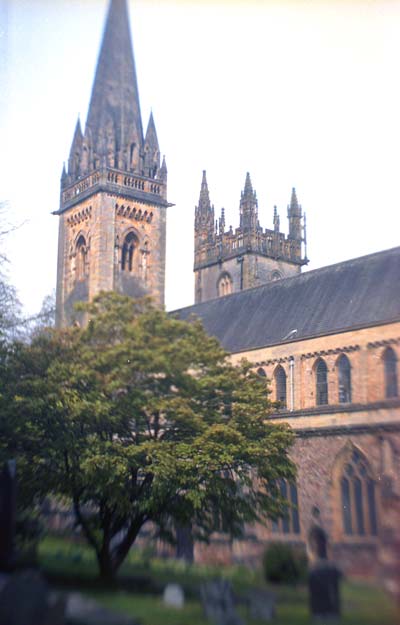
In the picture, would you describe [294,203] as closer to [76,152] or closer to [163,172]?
[163,172]

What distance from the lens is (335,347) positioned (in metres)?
25.0

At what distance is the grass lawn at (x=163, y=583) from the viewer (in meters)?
5.21

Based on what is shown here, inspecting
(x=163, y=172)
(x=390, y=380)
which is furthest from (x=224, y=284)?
(x=390, y=380)

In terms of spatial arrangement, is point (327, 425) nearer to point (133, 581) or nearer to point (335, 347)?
point (335, 347)

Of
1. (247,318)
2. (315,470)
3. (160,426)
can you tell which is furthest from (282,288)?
(160,426)

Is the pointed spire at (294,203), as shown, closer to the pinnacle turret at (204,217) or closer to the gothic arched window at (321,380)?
the pinnacle turret at (204,217)

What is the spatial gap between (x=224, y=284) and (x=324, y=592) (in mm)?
46612

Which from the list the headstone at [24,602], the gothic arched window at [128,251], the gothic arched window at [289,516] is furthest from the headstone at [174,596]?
the gothic arched window at [128,251]

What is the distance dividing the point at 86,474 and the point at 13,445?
4.62 ft

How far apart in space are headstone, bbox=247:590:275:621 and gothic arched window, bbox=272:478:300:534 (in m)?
8.12

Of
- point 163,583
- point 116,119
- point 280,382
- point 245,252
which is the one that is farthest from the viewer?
point 245,252

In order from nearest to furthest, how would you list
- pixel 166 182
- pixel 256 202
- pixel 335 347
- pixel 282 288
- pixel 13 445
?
1. pixel 13 445
2. pixel 335 347
3. pixel 282 288
4. pixel 166 182
5. pixel 256 202

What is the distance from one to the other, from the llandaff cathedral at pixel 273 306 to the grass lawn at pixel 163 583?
0.72 meters

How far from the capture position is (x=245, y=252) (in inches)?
1983
